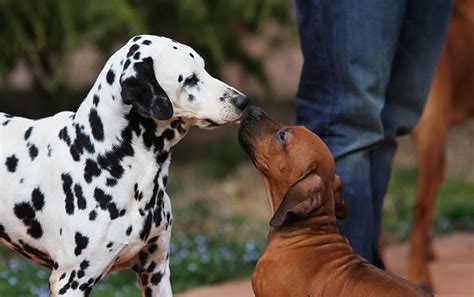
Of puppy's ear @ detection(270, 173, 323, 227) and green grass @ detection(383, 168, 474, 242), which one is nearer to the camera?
puppy's ear @ detection(270, 173, 323, 227)

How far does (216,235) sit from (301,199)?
3529 mm

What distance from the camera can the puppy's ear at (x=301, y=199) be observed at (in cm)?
420

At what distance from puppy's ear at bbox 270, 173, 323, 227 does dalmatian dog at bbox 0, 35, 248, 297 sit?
0.47 metres

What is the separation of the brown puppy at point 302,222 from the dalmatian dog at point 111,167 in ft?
1.75

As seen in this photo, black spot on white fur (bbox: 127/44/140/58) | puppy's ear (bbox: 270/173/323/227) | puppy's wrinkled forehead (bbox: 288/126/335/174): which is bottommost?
puppy's ear (bbox: 270/173/323/227)

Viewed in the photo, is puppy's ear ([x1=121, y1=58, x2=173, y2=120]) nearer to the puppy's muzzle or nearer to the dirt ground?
the puppy's muzzle

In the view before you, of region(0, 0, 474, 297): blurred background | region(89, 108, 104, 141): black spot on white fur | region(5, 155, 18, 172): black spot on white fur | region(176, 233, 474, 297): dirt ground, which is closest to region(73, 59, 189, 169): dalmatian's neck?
region(89, 108, 104, 141): black spot on white fur

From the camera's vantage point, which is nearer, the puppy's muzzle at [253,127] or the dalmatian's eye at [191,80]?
the dalmatian's eye at [191,80]

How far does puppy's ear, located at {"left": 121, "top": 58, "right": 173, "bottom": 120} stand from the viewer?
151 inches

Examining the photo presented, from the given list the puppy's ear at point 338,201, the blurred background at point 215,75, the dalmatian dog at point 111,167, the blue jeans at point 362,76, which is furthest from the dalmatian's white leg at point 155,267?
the blurred background at point 215,75

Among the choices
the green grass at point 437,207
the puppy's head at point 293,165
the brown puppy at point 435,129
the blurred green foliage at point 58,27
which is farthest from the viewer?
the blurred green foliage at point 58,27

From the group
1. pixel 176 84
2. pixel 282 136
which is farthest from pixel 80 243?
pixel 282 136

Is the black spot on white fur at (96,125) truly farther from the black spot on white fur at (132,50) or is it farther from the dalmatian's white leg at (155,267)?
the dalmatian's white leg at (155,267)

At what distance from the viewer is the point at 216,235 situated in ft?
25.4
